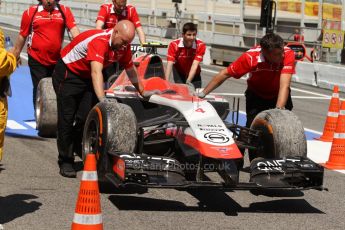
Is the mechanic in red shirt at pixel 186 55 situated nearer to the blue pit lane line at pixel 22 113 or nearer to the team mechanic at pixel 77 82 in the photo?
the blue pit lane line at pixel 22 113

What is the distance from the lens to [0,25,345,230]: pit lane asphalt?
292 inches

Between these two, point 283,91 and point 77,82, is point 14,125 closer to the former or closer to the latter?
point 77,82

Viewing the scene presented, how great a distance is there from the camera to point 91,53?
8.81m

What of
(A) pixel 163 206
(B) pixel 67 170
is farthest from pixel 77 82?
(A) pixel 163 206

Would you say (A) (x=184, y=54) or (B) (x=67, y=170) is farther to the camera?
(A) (x=184, y=54)

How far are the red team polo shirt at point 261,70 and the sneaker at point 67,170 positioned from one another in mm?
1980

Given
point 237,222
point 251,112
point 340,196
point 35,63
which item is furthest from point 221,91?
point 237,222

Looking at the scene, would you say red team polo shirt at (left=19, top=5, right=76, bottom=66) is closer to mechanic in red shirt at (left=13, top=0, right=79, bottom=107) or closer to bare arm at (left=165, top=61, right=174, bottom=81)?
mechanic in red shirt at (left=13, top=0, right=79, bottom=107)

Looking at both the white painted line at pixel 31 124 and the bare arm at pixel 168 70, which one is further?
the white painted line at pixel 31 124

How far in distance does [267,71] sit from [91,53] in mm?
2064

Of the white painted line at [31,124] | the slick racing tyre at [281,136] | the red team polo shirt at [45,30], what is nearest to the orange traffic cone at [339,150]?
the slick racing tyre at [281,136]

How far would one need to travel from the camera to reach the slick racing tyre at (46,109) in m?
11.4

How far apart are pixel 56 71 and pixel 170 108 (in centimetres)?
133

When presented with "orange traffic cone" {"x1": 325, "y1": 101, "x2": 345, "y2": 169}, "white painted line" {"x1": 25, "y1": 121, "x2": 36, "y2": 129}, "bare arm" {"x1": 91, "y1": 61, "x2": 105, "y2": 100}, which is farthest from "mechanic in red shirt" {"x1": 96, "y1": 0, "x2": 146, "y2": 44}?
"bare arm" {"x1": 91, "y1": 61, "x2": 105, "y2": 100}
